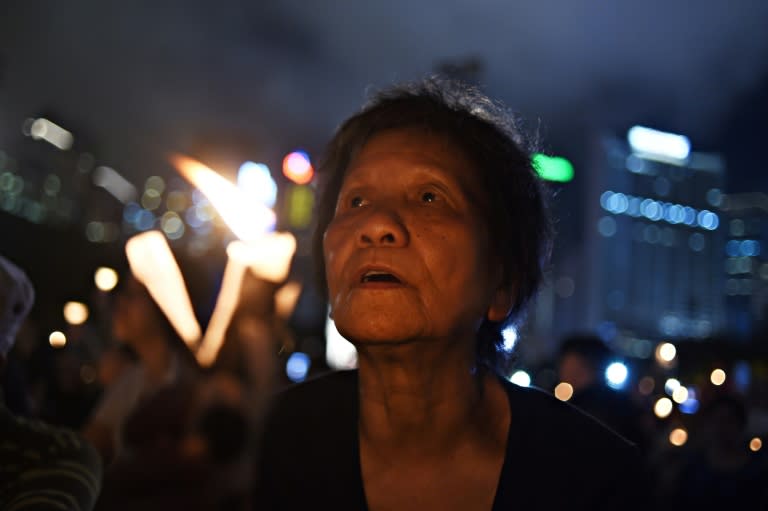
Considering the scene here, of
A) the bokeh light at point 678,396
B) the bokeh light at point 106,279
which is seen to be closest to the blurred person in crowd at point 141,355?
the bokeh light at point 106,279

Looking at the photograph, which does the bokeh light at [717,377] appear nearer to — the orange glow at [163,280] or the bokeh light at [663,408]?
the bokeh light at [663,408]

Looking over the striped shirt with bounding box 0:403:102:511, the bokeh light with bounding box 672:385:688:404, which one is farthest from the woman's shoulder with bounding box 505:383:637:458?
the bokeh light with bounding box 672:385:688:404

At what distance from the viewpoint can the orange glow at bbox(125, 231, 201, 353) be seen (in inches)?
251

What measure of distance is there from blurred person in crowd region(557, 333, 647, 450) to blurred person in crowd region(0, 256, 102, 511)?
4.07m

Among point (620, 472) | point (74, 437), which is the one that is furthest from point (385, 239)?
point (74, 437)

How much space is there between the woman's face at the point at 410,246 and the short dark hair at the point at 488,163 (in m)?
0.07

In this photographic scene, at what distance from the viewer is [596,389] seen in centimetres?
632

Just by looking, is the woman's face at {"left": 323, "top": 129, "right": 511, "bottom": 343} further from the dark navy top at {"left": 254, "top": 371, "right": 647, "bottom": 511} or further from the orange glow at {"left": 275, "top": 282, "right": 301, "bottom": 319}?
the orange glow at {"left": 275, "top": 282, "right": 301, "bottom": 319}

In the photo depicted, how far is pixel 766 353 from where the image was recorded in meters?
47.8

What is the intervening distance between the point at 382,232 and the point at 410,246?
0.30 feet

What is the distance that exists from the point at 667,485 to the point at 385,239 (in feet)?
20.9

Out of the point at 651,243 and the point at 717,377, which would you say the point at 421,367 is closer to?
the point at 717,377

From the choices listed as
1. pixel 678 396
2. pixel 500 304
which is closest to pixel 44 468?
pixel 500 304

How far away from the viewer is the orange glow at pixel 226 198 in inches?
241
